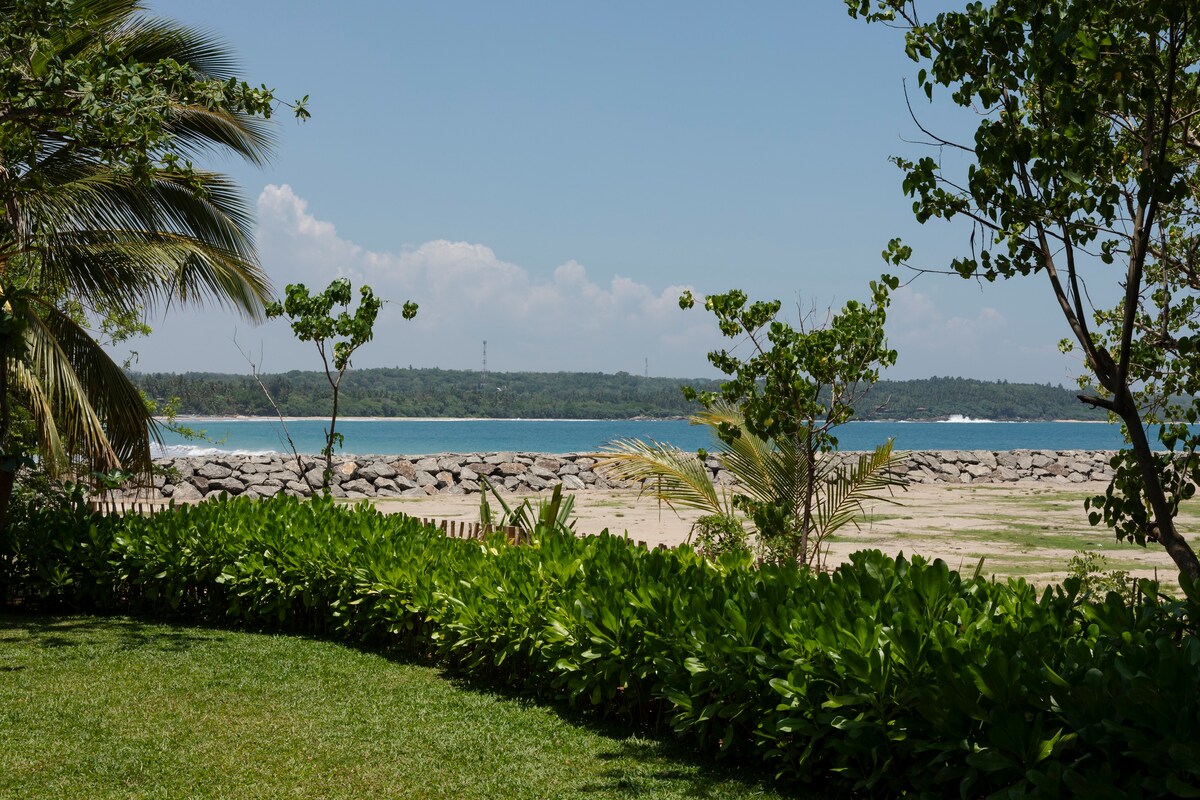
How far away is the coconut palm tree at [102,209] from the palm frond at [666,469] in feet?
12.9

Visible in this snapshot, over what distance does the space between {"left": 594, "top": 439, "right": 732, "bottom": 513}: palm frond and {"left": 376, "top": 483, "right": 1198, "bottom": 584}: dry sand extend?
3708 millimetres

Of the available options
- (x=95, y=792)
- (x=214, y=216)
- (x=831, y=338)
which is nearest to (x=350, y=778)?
(x=95, y=792)

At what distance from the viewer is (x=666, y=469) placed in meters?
8.48

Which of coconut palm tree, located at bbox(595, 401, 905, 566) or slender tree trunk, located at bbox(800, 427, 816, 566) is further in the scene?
coconut palm tree, located at bbox(595, 401, 905, 566)

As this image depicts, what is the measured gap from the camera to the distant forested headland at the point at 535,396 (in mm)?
102875

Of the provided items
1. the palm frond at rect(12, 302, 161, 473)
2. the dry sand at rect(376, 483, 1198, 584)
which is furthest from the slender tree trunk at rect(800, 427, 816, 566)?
the palm frond at rect(12, 302, 161, 473)

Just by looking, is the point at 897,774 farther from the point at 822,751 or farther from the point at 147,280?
the point at 147,280

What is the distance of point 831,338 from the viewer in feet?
26.1

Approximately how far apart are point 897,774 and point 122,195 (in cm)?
852

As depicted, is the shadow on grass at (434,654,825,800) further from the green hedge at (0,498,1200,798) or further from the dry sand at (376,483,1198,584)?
the dry sand at (376,483,1198,584)

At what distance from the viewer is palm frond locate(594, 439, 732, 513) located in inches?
334

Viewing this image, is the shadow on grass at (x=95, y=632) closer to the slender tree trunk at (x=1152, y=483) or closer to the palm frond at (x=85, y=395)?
the palm frond at (x=85, y=395)

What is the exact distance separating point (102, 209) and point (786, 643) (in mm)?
7834

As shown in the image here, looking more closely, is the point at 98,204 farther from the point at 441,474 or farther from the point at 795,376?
the point at 441,474
